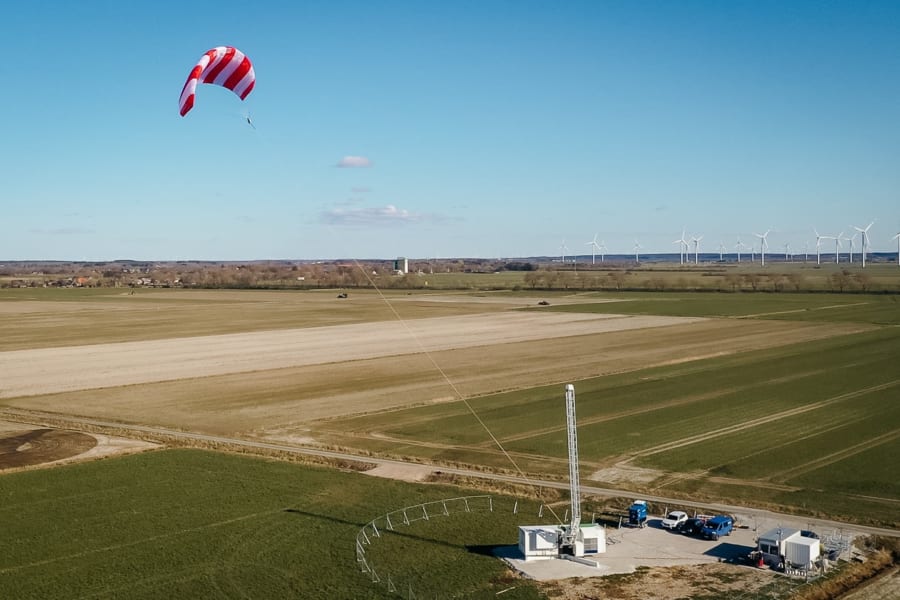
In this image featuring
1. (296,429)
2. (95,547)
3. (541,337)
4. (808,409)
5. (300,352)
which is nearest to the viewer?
(95,547)

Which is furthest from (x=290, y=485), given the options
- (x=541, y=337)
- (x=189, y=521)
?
(x=541, y=337)

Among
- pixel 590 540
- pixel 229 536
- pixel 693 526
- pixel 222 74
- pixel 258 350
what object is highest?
pixel 222 74

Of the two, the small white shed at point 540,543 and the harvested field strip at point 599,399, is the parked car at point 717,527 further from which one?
the harvested field strip at point 599,399

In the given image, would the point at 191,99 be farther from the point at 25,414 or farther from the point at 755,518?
the point at 25,414

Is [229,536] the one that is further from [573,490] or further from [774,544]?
[774,544]

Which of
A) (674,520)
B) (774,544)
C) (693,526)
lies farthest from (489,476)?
(774,544)

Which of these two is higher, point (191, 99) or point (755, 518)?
point (191, 99)

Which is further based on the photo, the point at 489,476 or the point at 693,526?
the point at 489,476
